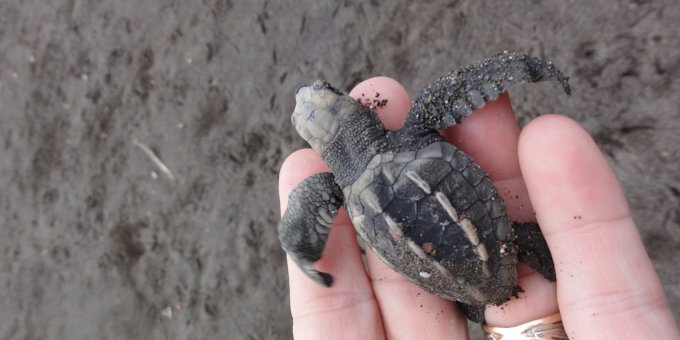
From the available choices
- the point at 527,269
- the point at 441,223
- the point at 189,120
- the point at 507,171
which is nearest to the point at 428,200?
the point at 441,223

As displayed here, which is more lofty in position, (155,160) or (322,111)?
(322,111)

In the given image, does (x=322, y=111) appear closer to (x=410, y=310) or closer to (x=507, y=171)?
(x=507, y=171)

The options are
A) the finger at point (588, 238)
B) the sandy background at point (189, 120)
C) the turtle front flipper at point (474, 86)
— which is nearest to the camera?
the finger at point (588, 238)

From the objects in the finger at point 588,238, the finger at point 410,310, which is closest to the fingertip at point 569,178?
the finger at point 588,238

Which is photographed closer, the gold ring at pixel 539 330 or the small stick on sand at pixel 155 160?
the gold ring at pixel 539 330

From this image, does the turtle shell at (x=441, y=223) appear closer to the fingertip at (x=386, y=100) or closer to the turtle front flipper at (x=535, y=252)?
the turtle front flipper at (x=535, y=252)

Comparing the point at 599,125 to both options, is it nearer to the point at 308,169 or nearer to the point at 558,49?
the point at 558,49

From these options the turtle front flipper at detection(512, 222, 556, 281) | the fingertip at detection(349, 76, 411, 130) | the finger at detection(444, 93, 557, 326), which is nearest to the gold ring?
the finger at detection(444, 93, 557, 326)
